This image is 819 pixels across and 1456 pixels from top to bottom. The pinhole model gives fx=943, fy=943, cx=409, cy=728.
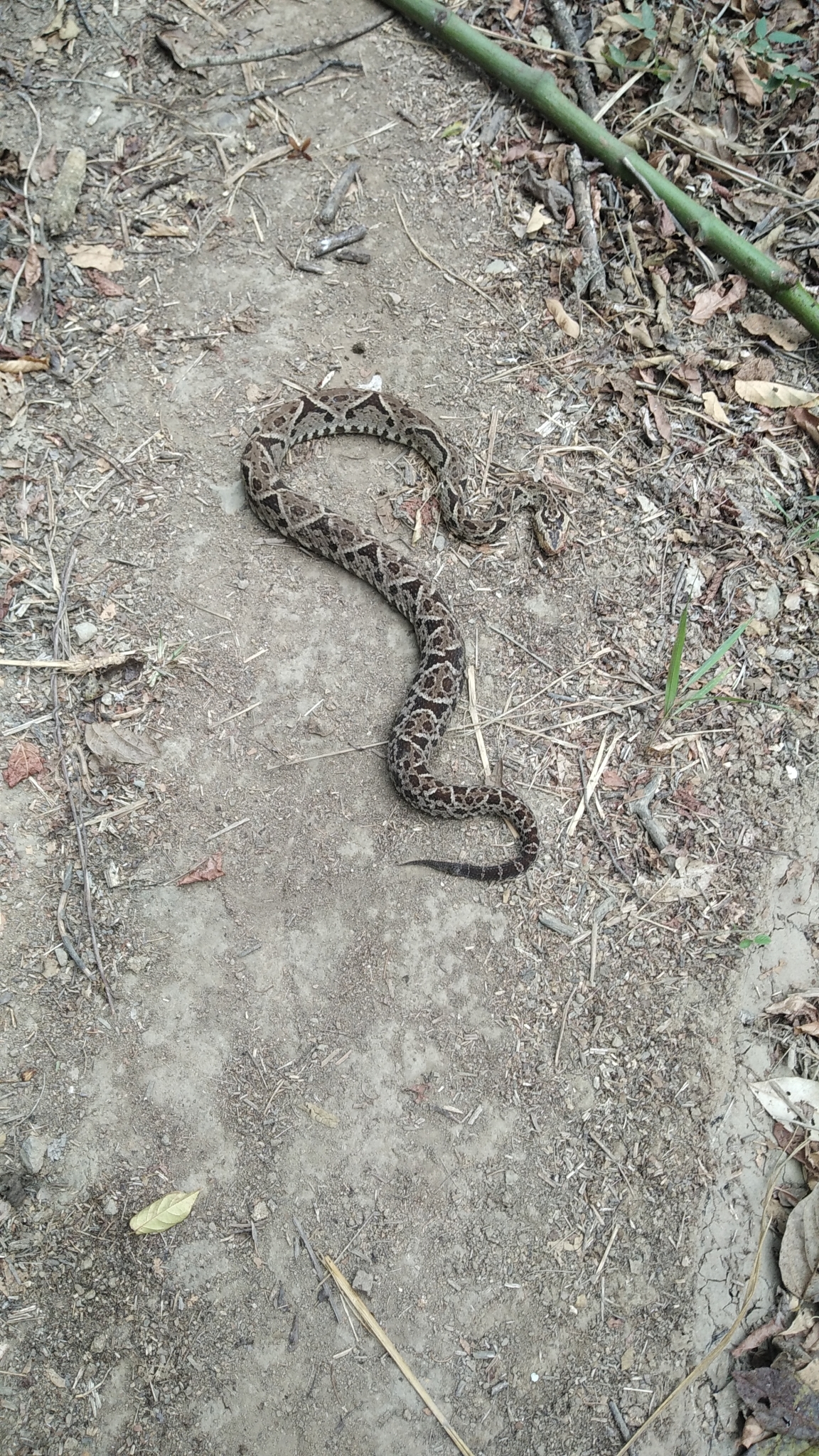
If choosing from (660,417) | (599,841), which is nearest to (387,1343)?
(599,841)

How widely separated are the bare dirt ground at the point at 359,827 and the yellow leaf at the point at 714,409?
0.43 ft

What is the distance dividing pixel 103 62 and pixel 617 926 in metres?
6.55

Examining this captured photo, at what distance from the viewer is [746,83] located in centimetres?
647

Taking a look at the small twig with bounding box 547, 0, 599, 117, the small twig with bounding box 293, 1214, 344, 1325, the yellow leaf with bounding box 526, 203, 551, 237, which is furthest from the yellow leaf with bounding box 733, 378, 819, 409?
the small twig with bounding box 293, 1214, 344, 1325

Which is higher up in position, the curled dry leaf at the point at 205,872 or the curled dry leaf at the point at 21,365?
the curled dry leaf at the point at 21,365

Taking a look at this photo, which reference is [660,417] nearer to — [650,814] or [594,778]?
[594,778]

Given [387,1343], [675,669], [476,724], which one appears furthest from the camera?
[476,724]

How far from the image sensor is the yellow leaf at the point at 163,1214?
3730 millimetres

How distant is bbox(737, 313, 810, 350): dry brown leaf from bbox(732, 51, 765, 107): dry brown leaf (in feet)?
5.20

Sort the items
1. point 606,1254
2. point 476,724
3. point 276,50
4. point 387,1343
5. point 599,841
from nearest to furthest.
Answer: point 387,1343, point 606,1254, point 599,841, point 476,724, point 276,50

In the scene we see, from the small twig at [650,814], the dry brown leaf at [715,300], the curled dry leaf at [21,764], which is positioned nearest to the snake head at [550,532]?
the small twig at [650,814]

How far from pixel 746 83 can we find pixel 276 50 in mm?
3275

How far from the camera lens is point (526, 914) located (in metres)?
4.55

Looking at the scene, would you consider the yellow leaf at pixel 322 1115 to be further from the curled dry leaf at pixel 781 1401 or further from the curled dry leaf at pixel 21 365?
the curled dry leaf at pixel 21 365
